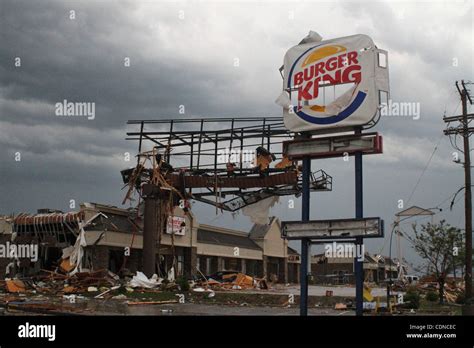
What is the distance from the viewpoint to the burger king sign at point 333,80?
16.8 meters

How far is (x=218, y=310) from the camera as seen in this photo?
24.5 meters

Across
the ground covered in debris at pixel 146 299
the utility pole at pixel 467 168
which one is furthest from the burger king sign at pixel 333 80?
the utility pole at pixel 467 168

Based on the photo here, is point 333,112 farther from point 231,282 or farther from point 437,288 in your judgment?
point 231,282

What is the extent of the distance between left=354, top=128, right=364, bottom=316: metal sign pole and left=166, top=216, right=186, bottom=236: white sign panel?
26.8 metres

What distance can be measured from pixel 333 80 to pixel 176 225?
1133 inches

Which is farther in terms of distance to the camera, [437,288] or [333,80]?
[437,288]

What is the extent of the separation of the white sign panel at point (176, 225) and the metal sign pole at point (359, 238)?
26.8m

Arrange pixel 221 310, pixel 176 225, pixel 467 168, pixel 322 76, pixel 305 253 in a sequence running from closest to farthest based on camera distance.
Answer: pixel 322 76 < pixel 305 253 < pixel 221 310 < pixel 467 168 < pixel 176 225

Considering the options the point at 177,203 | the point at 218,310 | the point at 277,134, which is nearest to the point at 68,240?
the point at 177,203

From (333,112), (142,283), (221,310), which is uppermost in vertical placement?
(333,112)

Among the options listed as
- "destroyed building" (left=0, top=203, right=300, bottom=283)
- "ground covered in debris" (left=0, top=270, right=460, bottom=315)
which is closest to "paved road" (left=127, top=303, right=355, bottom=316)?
"ground covered in debris" (left=0, top=270, right=460, bottom=315)

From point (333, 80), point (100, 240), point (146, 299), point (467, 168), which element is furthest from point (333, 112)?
point (100, 240)

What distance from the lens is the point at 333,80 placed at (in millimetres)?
17188
